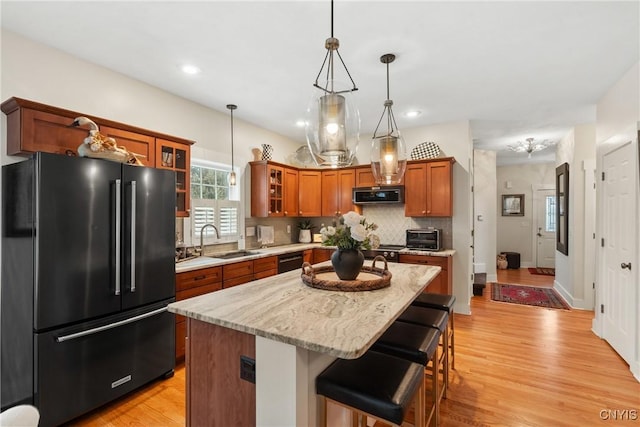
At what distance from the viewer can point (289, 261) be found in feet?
14.5

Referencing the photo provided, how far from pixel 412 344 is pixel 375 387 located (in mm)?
488

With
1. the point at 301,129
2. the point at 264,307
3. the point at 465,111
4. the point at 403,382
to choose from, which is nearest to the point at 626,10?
the point at 465,111

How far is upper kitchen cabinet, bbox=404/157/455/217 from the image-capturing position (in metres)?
4.30

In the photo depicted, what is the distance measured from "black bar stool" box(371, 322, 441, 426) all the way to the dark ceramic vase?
0.42 meters

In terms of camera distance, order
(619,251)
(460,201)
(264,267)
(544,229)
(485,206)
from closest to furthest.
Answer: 1. (619,251)
2. (264,267)
3. (460,201)
4. (485,206)
5. (544,229)

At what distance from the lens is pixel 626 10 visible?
2051 millimetres

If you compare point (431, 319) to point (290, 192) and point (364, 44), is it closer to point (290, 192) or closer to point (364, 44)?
point (364, 44)

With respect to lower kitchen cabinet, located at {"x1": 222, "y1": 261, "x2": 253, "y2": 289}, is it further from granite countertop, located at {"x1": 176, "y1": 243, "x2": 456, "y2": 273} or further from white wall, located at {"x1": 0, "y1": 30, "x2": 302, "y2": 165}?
white wall, located at {"x1": 0, "y1": 30, "x2": 302, "y2": 165}

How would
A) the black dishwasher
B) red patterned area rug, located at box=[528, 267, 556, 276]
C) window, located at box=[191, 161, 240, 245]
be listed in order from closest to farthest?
window, located at box=[191, 161, 240, 245], the black dishwasher, red patterned area rug, located at box=[528, 267, 556, 276]

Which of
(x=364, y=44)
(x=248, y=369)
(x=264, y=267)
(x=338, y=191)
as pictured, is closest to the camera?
(x=248, y=369)

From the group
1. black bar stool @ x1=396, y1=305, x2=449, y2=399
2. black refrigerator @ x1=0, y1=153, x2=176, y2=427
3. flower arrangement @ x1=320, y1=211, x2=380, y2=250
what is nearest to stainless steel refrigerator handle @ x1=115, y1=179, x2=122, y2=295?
black refrigerator @ x1=0, y1=153, x2=176, y2=427

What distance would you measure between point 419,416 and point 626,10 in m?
2.80

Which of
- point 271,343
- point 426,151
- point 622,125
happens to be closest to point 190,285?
point 271,343

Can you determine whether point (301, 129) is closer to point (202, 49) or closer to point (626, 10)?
point (202, 49)
